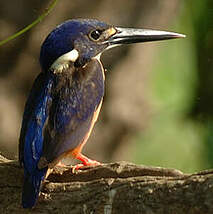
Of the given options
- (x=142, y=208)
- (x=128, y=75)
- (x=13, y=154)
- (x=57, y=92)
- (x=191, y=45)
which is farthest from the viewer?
(x=191, y=45)

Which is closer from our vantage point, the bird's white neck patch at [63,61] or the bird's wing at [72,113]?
the bird's wing at [72,113]

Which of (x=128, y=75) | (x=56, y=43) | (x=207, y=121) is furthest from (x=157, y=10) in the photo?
(x=56, y=43)

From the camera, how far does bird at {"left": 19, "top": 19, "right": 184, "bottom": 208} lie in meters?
Answer: 5.35

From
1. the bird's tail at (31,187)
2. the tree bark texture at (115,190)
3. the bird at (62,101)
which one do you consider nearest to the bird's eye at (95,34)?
the bird at (62,101)

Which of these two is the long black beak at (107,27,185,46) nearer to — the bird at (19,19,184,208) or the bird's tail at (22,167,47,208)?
the bird at (19,19,184,208)

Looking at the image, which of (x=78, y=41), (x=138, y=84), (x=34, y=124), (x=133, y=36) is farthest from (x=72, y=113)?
(x=138, y=84)

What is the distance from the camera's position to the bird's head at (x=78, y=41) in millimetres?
5898

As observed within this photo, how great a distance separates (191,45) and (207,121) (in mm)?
1251

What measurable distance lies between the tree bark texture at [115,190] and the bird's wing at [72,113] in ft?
0.64

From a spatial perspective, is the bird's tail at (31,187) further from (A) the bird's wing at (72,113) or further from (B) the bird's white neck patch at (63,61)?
(B) the bird's white neck patch at (63,61)

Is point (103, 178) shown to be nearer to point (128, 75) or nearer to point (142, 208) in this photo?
point (142, 208)

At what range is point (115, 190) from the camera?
487 centimetres

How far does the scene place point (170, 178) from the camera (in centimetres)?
477

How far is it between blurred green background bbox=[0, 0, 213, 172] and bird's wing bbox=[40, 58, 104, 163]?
10.3 ft
